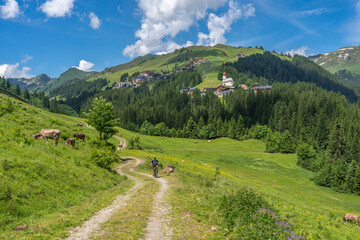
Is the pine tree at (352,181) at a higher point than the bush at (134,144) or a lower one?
lower

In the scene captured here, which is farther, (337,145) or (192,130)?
(192,130)

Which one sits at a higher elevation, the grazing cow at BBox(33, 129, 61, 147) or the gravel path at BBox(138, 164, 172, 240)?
the grazing cow at BBox(33, 129, 61, 147)

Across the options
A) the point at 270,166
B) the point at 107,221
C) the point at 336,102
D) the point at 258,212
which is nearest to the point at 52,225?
the point at 107,221

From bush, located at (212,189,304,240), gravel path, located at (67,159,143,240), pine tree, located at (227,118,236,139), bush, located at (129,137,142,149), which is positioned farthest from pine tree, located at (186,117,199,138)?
bush, located at (212,189,304,240)

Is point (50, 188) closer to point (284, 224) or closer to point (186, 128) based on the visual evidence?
point (284, 224)

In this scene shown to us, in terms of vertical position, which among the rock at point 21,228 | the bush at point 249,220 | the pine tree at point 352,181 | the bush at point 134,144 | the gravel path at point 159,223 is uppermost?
the rock at point 21,228

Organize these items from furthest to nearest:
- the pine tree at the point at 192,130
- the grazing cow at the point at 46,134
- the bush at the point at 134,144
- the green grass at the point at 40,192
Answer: the pine tree at the point at 192,130
the bush at the point at 134,144
the grazing cow at the point at 46,134
the green grass at the point at 40,192

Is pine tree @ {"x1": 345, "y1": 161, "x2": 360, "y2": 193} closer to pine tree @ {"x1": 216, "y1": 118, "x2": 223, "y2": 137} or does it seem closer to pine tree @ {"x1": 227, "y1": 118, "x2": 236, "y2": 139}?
pine tree @ {"x1": 227, "y1": 118, "x2": 236, "y2": 139}

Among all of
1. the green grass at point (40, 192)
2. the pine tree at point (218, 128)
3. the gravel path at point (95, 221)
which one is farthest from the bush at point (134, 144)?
the pine tree at point (218, 128)

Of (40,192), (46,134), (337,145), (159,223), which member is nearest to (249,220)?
(159,223)

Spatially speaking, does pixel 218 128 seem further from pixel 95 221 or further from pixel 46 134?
pixel 95 221

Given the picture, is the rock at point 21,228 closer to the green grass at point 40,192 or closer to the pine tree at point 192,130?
the green grass at point 40,192

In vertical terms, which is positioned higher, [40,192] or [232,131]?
[40,192]

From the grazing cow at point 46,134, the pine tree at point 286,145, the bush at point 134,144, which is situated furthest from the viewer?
the pine tree at point 286,145
